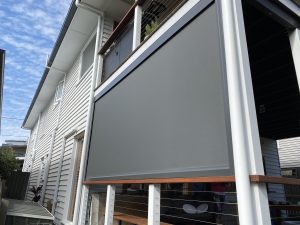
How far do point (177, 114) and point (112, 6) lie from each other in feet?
15.3

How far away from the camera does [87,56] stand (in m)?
7.21

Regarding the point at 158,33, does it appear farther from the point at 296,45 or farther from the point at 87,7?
the point at 87,7

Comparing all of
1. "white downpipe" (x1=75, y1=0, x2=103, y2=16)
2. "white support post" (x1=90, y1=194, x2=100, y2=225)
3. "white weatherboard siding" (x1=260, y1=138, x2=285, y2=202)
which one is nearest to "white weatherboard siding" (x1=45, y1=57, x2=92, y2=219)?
"white downpipe" (x1=75, y1=0, x2=103, y2=16)

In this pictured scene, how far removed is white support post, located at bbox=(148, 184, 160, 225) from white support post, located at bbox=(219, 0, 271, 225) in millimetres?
1016

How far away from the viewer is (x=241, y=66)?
1714 millimetres

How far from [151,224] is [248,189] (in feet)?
3.58

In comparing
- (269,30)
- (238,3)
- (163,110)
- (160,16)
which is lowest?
(163,110)

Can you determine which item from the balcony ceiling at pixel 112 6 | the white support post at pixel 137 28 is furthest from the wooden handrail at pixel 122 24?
the balcony ceiling at pixel 112 6

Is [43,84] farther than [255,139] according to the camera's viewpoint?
Yes

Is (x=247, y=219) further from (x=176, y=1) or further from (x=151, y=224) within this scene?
(x=176, y=1)

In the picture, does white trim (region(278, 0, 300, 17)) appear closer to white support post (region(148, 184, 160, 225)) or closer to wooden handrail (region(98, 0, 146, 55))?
white support post (region(148, 184, 160, 225))

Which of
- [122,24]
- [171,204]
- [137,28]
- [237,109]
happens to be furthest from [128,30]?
[237,109]

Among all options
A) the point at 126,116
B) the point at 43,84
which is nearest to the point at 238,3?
the point at 126,116

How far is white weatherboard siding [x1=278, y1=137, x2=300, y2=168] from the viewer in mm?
10005
